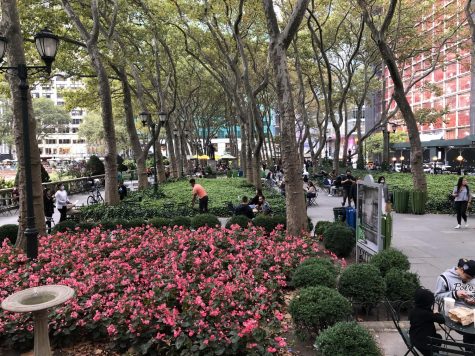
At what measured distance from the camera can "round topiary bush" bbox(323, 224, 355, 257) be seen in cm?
973

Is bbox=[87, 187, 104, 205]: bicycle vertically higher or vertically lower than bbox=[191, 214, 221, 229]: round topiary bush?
lower

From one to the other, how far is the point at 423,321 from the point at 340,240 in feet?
16.9

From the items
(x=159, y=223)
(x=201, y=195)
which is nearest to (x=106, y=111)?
(x=201, y=195)

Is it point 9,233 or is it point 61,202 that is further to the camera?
point 61,202

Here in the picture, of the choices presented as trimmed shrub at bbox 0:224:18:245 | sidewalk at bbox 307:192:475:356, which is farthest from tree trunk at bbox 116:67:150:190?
trimmed shrub at bbox 0:224:18:245

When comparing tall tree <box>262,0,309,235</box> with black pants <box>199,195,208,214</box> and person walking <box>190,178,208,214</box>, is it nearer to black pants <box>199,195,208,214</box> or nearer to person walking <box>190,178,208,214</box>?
person walking <box>190,178,208,214</box>

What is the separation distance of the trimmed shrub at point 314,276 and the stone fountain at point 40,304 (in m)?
3.39

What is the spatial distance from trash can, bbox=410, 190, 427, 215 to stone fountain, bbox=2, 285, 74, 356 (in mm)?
14555

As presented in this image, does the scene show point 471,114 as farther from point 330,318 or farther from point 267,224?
point 330,318

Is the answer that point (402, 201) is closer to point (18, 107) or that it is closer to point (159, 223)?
point (159, 223)

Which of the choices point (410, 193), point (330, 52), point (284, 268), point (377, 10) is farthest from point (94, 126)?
point (284, 268)

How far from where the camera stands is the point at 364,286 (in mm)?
6348

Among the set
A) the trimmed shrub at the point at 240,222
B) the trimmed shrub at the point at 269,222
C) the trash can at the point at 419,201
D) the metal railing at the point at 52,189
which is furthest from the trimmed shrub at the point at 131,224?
the metal railing at the point at 52,189

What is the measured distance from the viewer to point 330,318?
5406 millimetres
